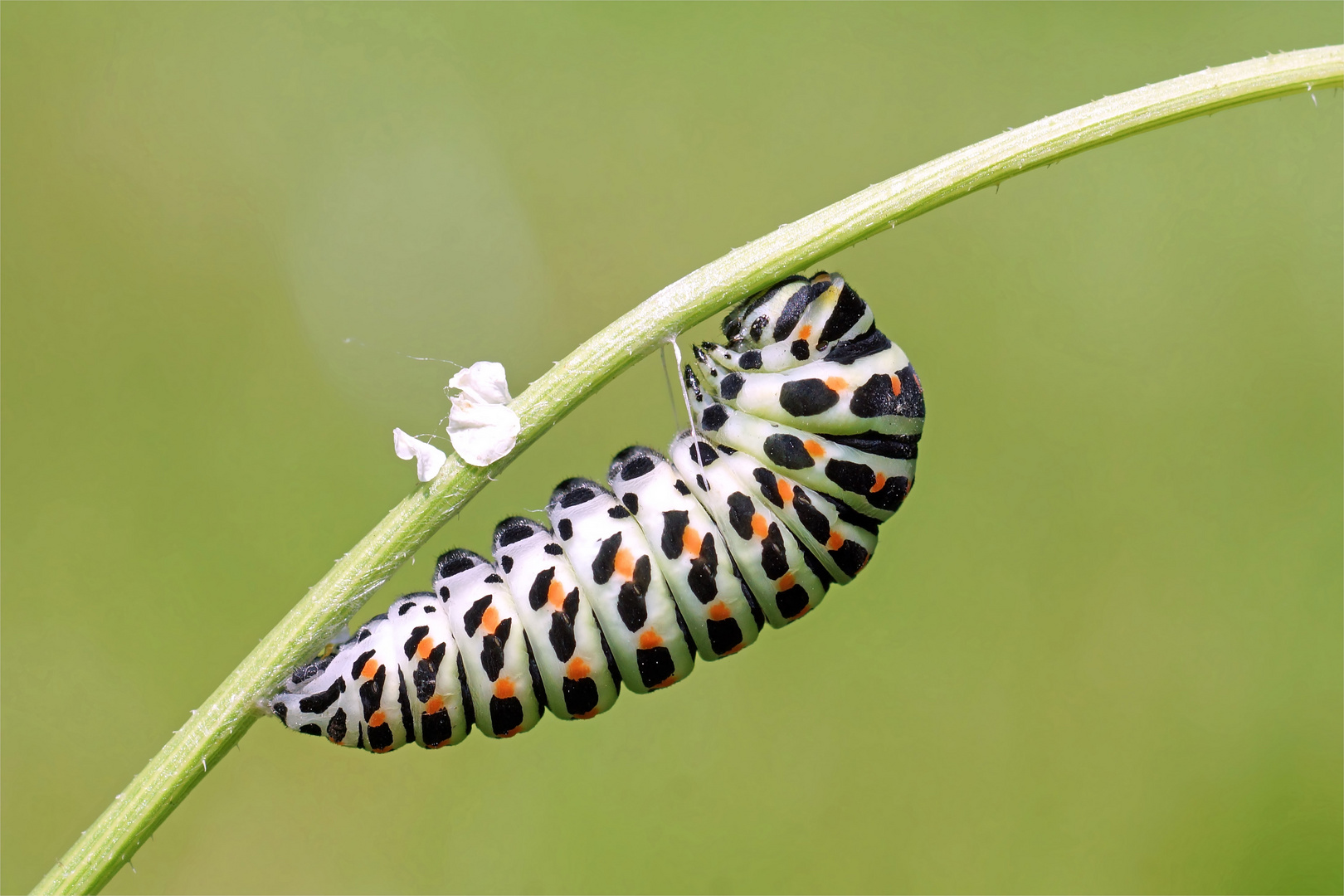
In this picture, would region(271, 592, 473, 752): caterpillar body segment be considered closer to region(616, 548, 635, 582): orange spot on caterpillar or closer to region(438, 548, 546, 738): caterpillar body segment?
region(438, 548, 546, 738): caterpillar body segment

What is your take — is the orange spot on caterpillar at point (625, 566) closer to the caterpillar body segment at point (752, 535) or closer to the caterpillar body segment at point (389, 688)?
the caterpillar body segment at point (752, 535)

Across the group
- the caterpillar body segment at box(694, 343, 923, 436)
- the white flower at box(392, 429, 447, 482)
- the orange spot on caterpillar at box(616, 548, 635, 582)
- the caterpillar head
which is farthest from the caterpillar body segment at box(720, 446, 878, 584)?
the white flower at box(392, 429, 447, 482)

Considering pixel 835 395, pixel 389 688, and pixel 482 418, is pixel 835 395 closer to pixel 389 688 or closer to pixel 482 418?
pixel 482 418

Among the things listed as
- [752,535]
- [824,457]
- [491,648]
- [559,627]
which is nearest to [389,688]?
[491,648]

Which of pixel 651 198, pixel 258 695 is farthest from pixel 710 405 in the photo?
pixel 651 198

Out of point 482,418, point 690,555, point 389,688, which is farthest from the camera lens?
point 690,555

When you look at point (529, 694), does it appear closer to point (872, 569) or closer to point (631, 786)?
point (631, 786)

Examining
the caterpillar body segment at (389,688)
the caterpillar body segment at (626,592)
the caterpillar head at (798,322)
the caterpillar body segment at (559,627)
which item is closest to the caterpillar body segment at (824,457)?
the caterpillar head at (798,322)
